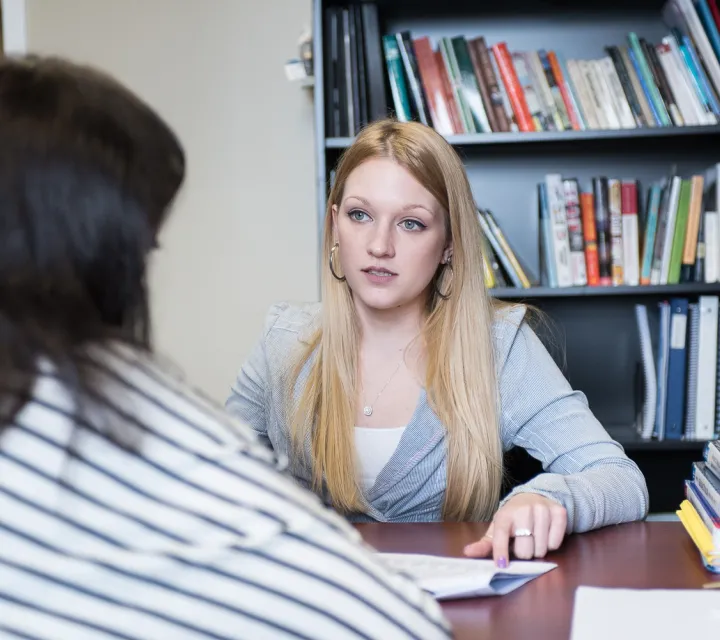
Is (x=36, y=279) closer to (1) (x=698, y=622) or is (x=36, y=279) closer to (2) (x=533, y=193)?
(1) (x=698, y=622)

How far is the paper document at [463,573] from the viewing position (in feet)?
3.10

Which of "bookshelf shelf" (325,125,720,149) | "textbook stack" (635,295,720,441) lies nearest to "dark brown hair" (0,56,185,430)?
"bookshelf shelf" (325,125,720,149)

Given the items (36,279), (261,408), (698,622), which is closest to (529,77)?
(261,408)

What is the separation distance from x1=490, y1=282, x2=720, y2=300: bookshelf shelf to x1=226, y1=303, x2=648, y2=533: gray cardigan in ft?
2.32

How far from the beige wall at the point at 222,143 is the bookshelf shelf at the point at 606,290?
66 cm

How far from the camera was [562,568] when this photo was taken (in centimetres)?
106

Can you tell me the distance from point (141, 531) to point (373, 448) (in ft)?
3.64

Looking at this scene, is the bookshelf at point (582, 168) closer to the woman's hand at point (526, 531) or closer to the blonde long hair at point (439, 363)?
the blonde long hair at point (439, 363)

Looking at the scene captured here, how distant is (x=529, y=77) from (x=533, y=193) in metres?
0.35

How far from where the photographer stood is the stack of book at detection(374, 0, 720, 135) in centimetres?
239

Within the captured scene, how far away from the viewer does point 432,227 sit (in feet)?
5.43

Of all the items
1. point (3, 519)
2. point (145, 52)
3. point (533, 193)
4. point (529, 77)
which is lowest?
point (3, 519)

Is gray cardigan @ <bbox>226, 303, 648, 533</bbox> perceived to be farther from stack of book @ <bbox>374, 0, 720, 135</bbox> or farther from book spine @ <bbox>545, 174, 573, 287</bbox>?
stack of book @ <bbox>374, 0, 720, 135</bbox>

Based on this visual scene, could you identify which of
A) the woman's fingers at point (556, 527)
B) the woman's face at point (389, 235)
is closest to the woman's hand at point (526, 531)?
the woman's fingers at point (556, 527)
